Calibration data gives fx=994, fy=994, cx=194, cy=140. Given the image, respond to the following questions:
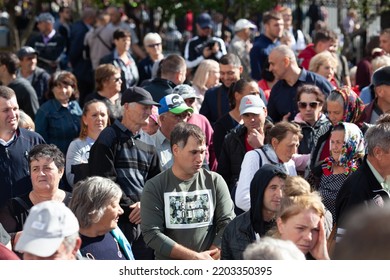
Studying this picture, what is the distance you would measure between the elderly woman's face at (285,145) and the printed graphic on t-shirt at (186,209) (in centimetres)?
110

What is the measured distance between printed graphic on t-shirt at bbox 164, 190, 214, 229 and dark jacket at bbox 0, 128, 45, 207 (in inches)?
66.2

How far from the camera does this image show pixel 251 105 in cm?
885

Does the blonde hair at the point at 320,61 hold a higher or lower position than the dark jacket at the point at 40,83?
higher

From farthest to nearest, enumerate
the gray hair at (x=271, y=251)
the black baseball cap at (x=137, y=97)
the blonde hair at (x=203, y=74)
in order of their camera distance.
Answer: the blonde hair at (x=203, y=74), the black baseball cap at (x=137, y=97), the gray hair at (x=271, y=251)

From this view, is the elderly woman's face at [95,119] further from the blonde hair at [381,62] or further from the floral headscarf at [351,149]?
the blonde hair at [381,62]

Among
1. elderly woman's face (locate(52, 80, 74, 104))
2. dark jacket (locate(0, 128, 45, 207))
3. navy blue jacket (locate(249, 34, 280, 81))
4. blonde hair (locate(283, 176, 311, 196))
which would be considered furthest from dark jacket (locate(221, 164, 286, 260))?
navy blue jacket (locate(249, 34, 280, 81))

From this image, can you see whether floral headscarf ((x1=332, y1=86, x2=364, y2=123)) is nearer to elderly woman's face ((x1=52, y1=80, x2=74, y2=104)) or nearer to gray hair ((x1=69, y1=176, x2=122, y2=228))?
gray hair ((x1=69, y1=176, x2=122, y2=228))

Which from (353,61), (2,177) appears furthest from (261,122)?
(353,61)

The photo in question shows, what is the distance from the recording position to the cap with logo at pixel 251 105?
8.78 meters

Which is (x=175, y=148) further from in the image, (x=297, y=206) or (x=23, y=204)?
(x=297, y=206)

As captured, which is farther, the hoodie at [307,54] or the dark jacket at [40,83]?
the hoodie at [307,54]

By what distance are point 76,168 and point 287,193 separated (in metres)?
3.34

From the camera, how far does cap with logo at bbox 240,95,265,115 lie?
8.78 m

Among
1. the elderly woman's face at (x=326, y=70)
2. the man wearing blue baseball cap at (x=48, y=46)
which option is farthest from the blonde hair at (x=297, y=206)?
the man wearing blue baseball cap at (x=48, y=46)
